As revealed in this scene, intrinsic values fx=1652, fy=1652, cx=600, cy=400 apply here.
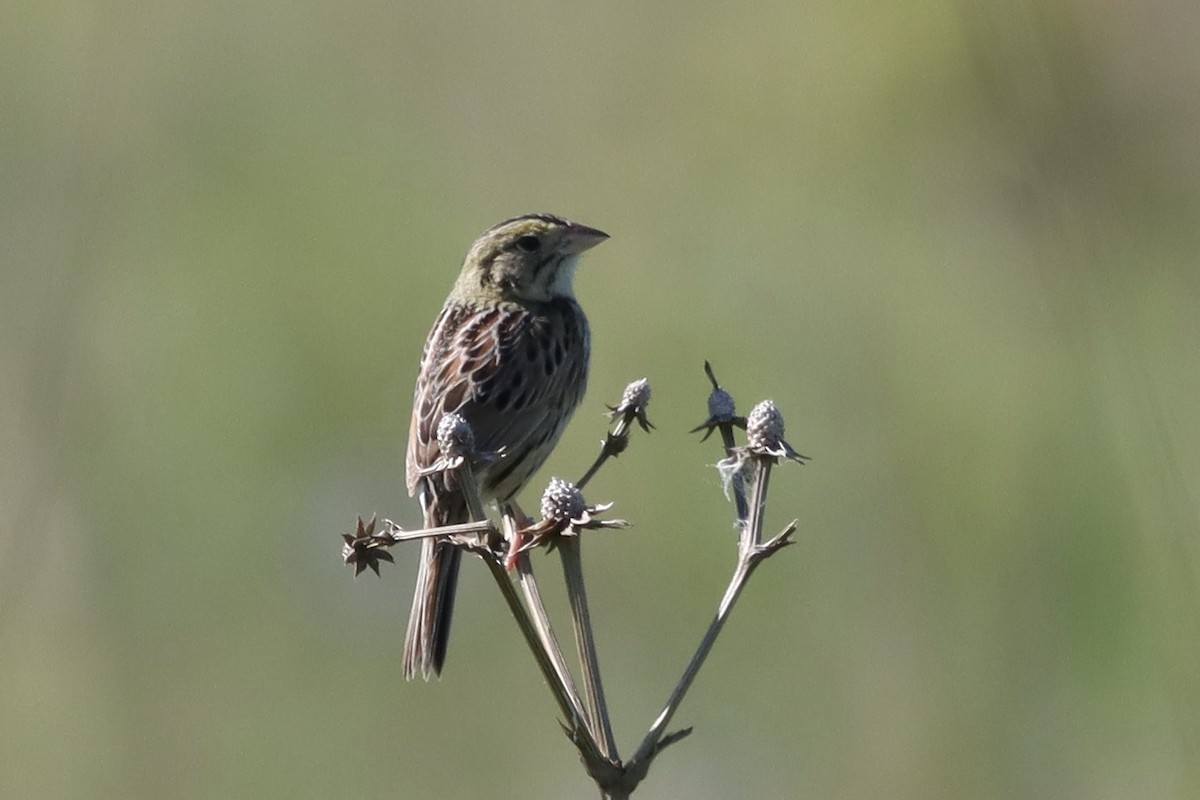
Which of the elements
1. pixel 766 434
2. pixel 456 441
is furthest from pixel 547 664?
pixel 766 434

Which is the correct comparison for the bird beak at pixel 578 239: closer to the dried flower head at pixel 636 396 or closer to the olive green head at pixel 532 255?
the olive green head at pixel 532 255

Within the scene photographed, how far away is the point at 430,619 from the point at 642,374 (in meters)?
3.57

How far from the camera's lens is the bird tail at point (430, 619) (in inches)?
131

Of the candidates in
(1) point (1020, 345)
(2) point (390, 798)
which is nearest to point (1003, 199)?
(1) point (1020, 345)

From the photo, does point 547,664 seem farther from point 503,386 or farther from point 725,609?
point 503,386

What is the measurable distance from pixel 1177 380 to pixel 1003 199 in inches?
46.0

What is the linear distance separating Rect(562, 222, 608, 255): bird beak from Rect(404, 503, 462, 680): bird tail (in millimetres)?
1319

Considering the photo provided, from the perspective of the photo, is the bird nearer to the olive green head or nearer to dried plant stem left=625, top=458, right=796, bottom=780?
the olive green head

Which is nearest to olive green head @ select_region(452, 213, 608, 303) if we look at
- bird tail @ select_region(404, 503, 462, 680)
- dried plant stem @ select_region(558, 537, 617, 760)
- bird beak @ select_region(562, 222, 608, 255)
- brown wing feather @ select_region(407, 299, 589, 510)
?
bird beak @ select_region(562, 222, 608, 255)

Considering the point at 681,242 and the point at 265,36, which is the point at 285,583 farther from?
the point at 265,36

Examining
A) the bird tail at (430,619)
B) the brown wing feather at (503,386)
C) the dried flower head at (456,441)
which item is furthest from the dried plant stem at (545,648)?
the brown wing feather at (503,386)

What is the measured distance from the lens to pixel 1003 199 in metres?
7.32

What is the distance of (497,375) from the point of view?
13.1 ft

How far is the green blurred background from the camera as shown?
5215mm
